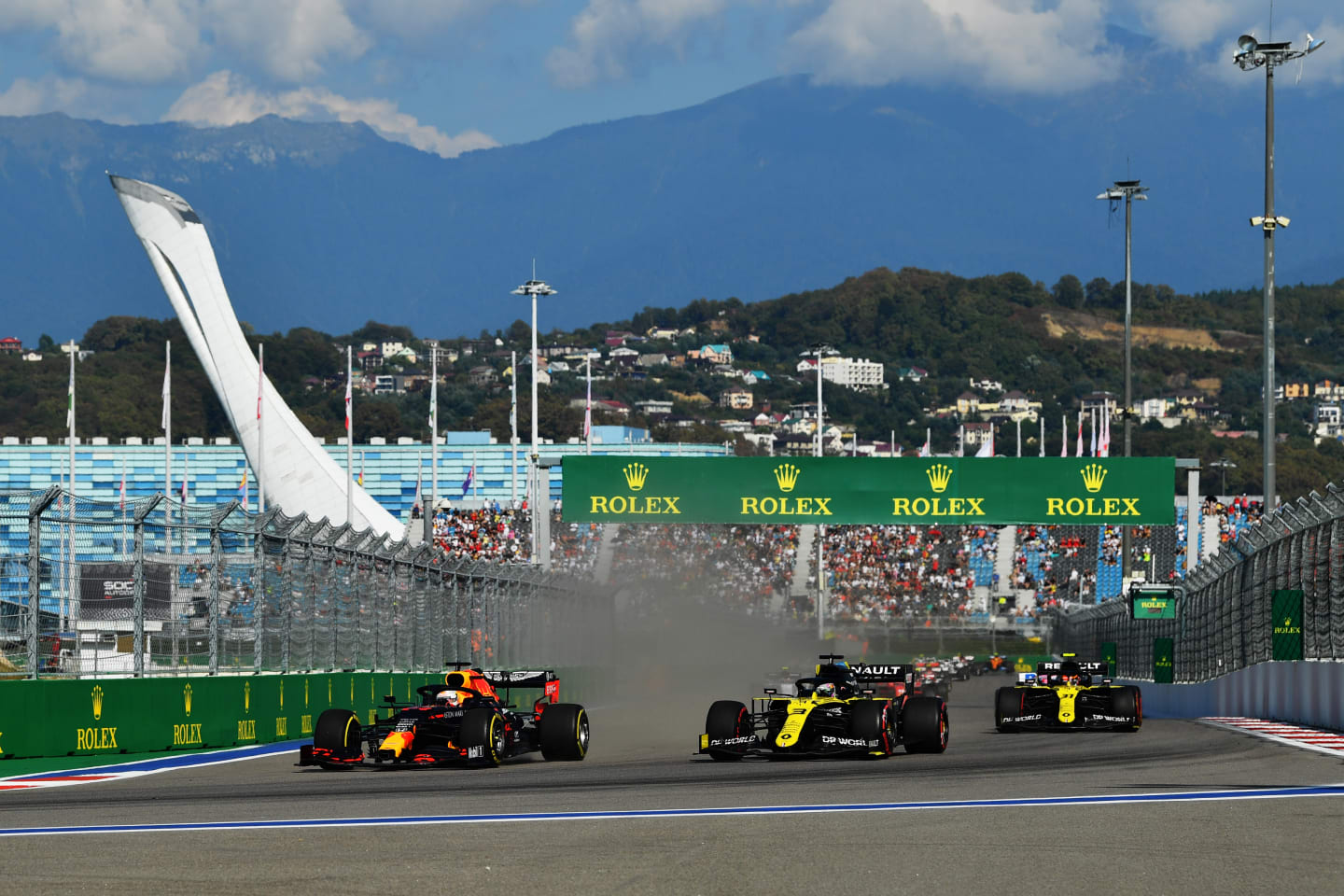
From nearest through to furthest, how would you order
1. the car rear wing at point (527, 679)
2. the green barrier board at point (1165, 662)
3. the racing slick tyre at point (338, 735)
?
the racing slick tyre at point (338, 735)
the car rear wing at point (527, 679)
the green barrier board at point (1165, 662)

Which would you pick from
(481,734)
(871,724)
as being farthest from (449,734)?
(871,724)

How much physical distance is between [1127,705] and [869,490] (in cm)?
1568

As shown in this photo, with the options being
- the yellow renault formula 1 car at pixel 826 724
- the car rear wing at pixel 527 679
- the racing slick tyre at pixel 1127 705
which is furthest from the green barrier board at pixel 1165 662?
the car rear wing at pixel 527 679

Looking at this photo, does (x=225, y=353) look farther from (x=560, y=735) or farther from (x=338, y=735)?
(x=338, y=735)

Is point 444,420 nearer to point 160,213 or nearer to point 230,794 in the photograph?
point 160,213

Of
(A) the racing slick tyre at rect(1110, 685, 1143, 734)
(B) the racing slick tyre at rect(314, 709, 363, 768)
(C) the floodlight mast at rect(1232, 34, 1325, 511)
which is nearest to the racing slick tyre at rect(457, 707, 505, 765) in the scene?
(B) the racing slick tyre at rect(314, 709, 363, 768)

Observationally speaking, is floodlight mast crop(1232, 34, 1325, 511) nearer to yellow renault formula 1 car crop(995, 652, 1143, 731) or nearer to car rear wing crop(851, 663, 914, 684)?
yellow renault formula 1 car crop(995, 652, 1143, 731)

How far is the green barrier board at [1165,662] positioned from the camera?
112 feet

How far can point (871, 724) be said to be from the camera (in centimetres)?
1619

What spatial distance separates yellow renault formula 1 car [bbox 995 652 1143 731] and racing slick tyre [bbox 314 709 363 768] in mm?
10108

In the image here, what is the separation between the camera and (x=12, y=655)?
49.5 feet

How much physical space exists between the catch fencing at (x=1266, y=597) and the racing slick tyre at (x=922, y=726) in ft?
18.9

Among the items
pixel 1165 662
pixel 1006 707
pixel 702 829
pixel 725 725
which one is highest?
pixel 702 829

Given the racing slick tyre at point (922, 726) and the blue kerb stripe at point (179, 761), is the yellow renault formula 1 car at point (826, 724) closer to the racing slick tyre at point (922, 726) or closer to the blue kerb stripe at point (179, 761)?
the racing slick tyre at point (922, 726)
